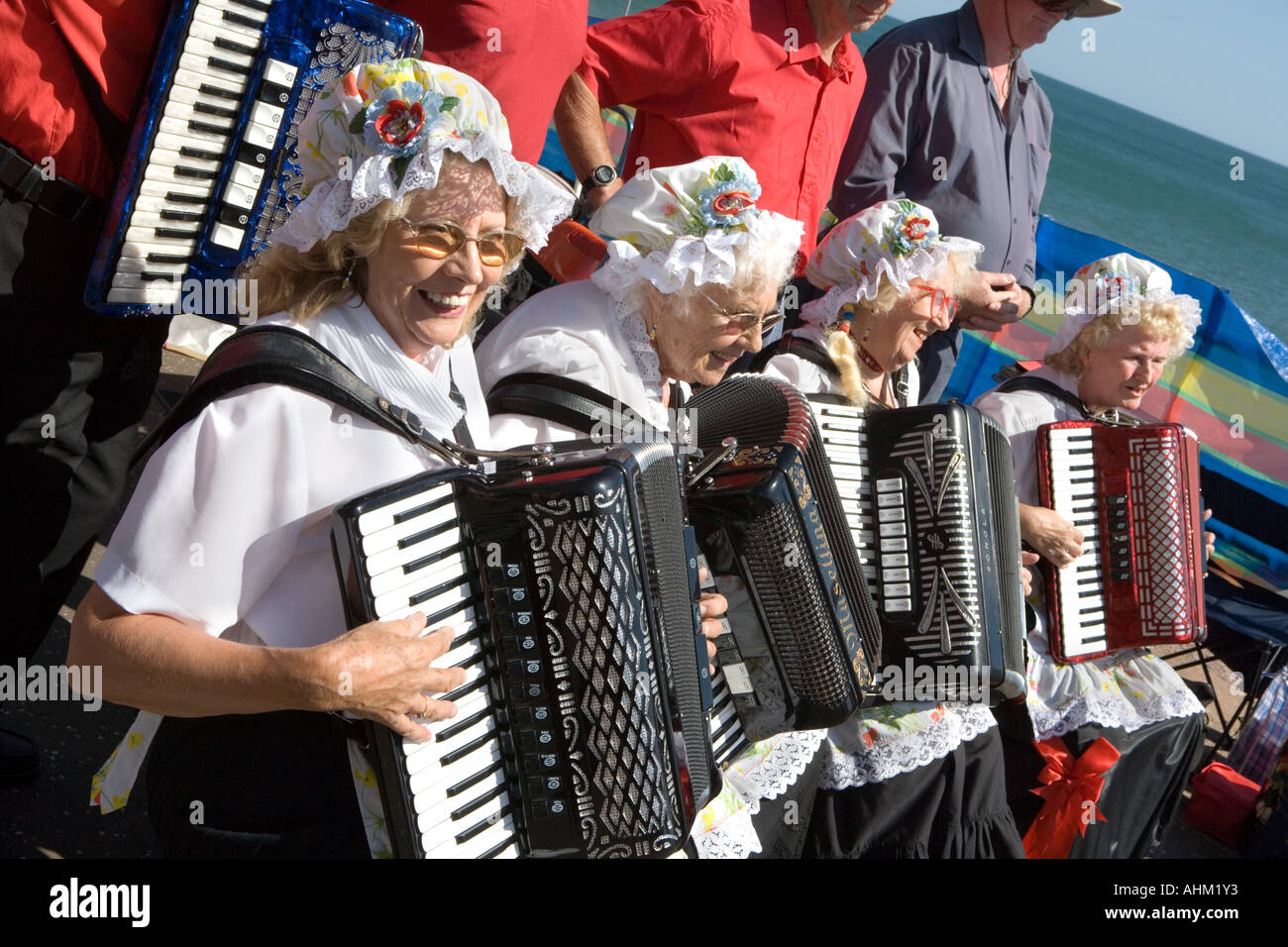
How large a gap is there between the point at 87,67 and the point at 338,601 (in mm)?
1181

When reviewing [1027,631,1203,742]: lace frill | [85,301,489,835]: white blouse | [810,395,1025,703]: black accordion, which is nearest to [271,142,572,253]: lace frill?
[85,301,489,835]: white blouse

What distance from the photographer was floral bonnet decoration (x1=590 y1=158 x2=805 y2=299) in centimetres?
259

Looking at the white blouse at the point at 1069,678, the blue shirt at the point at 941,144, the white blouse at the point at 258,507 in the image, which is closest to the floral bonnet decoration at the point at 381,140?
the white blouse at the point at 258,507

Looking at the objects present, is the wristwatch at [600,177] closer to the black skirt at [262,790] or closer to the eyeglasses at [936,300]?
the eyeglasses at [936,300]

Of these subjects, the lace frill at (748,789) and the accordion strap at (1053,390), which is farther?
the accordion strap at (1053,390)

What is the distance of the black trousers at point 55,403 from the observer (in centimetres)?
237

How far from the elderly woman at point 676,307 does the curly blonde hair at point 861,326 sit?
50 centimetres

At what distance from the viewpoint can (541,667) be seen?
1.87 metres

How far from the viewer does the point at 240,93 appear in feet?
7.61

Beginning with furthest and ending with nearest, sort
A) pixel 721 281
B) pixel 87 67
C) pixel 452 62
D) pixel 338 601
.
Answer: pixel 452 62
pixel 721 281
pixel 87 67
pixel 338 601

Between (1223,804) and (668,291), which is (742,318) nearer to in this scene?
(668,291)

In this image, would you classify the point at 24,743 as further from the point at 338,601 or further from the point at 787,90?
the point at 787,90

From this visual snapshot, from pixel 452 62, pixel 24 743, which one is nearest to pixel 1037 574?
pixel 452 62

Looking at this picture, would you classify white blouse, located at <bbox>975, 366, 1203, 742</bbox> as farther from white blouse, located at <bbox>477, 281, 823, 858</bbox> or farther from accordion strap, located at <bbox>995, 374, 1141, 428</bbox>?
white blouse, located at <bbox>477, 281, 823, 858</bbox>
